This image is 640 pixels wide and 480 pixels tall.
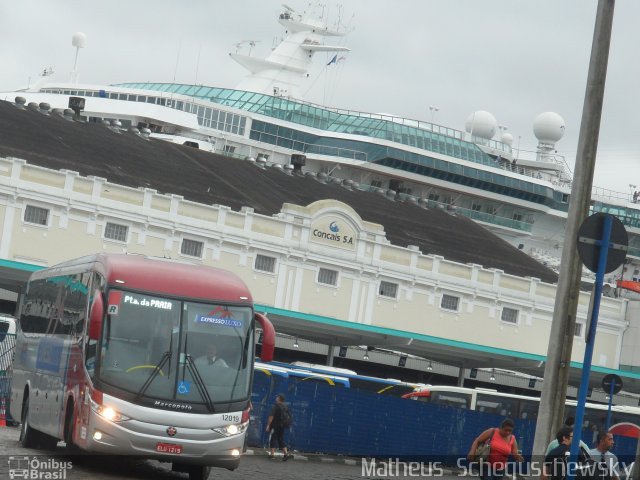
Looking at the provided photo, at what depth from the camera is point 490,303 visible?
67.4m

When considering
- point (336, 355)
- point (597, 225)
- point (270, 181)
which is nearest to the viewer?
point (597, 225)

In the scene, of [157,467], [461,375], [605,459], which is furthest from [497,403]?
[605,459]

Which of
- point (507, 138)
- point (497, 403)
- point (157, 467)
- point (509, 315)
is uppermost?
point (507, 138)

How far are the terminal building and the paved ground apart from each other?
24.6 meters

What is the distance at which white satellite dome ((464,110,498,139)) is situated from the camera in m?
123

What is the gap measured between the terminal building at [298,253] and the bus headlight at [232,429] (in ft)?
112

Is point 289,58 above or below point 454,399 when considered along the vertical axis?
above

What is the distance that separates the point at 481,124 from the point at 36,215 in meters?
71.6

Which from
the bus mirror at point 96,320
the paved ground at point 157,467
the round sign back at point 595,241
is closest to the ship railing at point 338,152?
the paved ground at point 157,467

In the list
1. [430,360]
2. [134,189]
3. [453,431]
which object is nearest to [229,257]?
[134,189]

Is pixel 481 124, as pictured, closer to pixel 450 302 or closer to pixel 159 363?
pixel 450 302

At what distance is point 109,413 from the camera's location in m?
19.3

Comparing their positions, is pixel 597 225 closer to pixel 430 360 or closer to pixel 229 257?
pixel 229 257

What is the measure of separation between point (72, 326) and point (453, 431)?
53.4 ft
